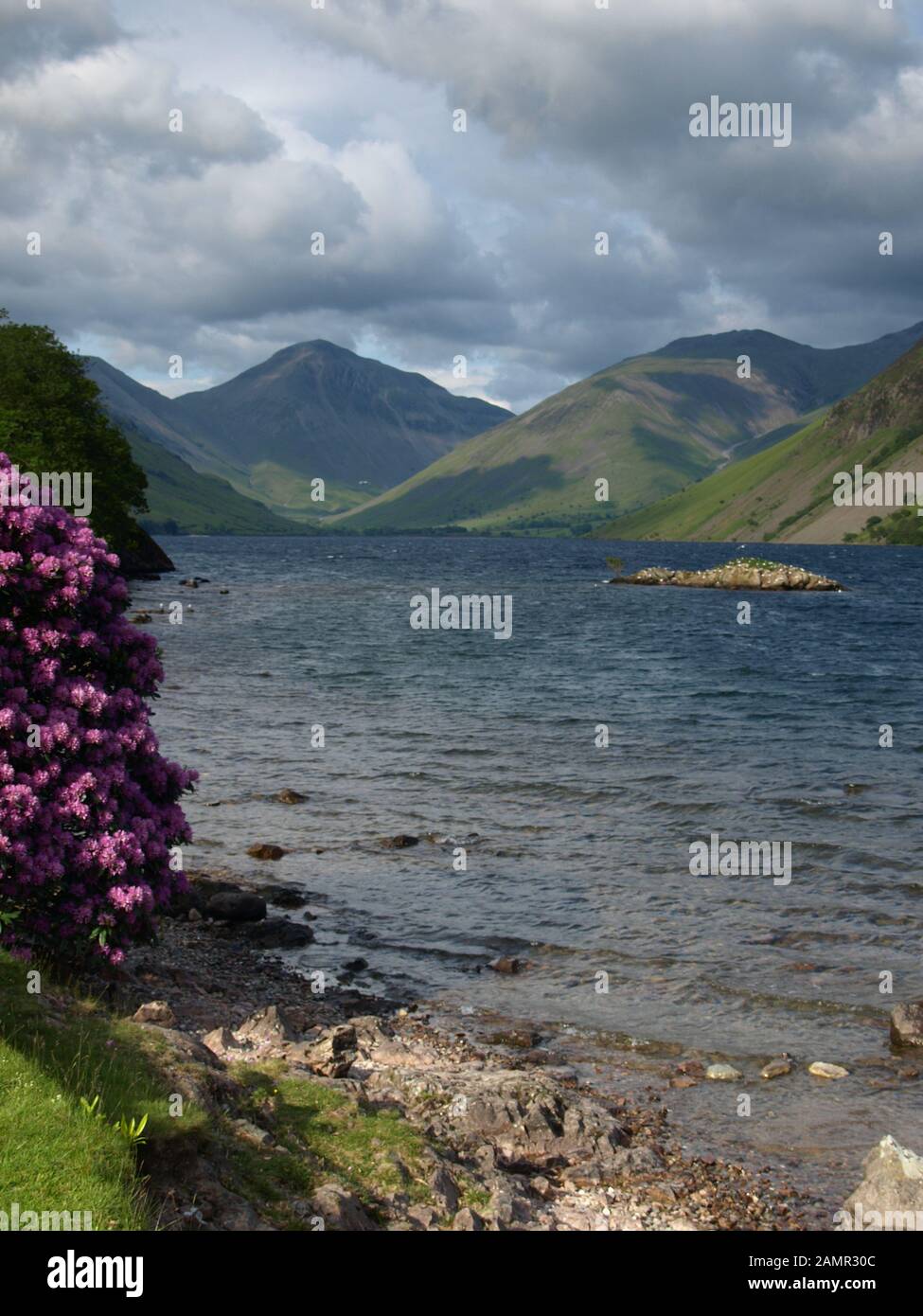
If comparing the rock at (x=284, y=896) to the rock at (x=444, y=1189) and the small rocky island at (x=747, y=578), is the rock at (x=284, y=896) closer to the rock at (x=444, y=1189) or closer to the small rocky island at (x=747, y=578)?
the rock at (x=444, y=1189)

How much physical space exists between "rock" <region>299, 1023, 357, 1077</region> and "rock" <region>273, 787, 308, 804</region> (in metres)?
16.3

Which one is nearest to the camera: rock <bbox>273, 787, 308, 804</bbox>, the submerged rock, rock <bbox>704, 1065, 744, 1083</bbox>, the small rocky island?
rock <bbox>704, 1065, 744, 1083</bbox>

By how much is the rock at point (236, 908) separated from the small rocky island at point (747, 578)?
142 metres

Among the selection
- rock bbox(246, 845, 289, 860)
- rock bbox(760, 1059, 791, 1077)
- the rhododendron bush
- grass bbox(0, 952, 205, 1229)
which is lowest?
rock bbox(760, 1059, 791, 1077)

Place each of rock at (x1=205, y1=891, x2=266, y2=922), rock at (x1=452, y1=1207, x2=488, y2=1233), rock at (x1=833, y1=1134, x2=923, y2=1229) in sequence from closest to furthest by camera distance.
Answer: rock at (x1=452, y1=1207, x2=488, y2=1233), rock at (x1=833, y1=1134, x2=923, y2=1229), rock at (x1=205, y1=891, x2=266, y2=922)

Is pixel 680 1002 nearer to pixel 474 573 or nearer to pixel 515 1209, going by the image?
pixel 515 1209

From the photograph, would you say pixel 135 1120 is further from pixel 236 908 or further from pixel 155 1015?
pixel 236 908

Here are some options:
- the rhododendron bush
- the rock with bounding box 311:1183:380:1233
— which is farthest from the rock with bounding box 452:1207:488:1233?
the rhododendron bush

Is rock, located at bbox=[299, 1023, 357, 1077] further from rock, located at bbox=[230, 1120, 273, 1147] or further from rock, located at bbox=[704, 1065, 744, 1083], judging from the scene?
rock, located at bbox=[704, 1065, 744, 1083]

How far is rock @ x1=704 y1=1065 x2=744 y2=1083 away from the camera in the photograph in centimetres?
1727

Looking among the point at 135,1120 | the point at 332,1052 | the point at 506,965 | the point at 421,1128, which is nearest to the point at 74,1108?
the point at 135,1120

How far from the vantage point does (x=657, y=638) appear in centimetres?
8744

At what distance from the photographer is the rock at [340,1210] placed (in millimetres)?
11000

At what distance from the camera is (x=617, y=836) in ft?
101
